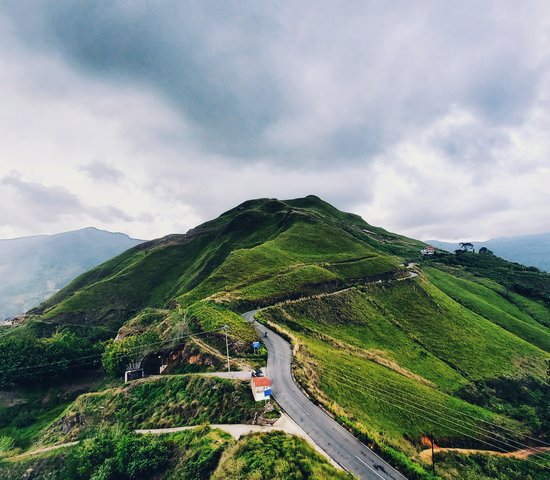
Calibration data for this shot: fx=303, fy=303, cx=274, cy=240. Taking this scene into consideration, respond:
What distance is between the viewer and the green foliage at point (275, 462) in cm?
2716

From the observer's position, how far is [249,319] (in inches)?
2820

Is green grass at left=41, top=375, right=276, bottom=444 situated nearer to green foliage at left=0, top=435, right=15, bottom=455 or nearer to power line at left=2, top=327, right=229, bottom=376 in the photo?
green foliage at left=0, top=435, right=15, bottom=455

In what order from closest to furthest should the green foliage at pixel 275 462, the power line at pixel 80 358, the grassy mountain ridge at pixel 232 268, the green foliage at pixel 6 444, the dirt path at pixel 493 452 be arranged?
the green foliage at pixel 275 462 → the dirt path at pixel 493 452 → the green foliage at pixel 6 444 → the power line at pixel 80 358 → the grassy mountain ridge at pixel 232 268

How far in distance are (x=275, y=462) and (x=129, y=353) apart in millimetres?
47743

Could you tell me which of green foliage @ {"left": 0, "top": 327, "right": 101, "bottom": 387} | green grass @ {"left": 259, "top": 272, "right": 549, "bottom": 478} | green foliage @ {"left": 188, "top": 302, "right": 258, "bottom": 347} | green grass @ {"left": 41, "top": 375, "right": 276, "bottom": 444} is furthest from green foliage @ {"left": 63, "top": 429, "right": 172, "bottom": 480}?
green foliage @ {"left": 0, "top": 327, "right": 101, "bottom": 387}

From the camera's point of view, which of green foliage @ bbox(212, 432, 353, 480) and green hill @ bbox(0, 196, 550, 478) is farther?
green hill @ bbox(0, 196, 550, 478)

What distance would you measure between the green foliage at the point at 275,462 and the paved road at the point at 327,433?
2922 mm

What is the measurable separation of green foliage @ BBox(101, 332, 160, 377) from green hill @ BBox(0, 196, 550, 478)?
78cm

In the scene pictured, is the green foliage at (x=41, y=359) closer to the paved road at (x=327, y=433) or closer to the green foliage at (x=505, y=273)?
the paved road at (x=327, y=433)

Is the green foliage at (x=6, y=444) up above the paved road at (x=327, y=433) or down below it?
below

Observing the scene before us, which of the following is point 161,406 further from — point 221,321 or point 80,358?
point 80,358

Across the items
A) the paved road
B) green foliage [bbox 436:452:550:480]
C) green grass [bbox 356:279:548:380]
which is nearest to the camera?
the paved road

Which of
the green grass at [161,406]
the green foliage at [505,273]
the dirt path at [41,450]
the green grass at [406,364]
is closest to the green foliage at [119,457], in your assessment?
the green grass at [161,406]

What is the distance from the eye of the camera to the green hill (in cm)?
4575
